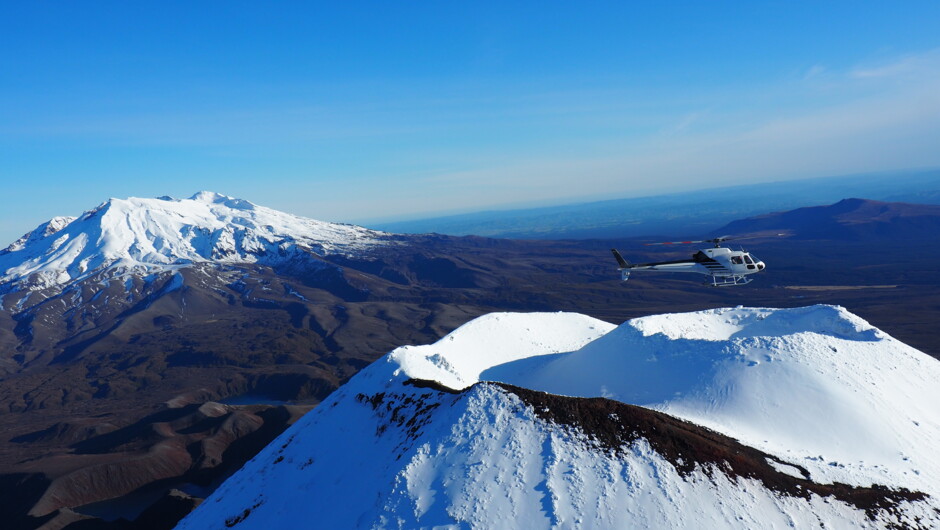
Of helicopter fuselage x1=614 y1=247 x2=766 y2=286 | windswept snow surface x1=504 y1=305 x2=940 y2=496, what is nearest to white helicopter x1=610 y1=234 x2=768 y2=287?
helicopter fuselage x1=614 y1=247 x2=766 y2=286

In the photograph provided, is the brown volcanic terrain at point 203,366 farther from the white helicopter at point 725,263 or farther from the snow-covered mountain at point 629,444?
the white helicopter at point 725,263

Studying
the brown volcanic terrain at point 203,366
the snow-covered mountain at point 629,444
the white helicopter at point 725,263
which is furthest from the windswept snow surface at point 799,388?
the brown volcanic terrain at point 203,366

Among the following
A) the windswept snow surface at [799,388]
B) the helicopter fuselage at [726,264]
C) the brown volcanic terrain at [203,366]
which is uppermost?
the helicopter fuselage at [726,264]

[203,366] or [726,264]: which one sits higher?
[726,264]

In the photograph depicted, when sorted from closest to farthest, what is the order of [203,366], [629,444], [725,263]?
[629,444]
[725,263]
[203,366]

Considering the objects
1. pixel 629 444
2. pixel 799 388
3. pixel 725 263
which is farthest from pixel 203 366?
pixel 799 388

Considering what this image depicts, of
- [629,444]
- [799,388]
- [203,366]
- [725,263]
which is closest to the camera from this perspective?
[629,444]

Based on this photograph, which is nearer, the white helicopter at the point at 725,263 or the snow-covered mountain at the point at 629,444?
the snow-covered mountain at the point at 629,444

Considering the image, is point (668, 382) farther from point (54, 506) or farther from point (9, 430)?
point (9, 430)

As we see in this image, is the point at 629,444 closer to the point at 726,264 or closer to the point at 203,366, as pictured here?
the point at 726,264
